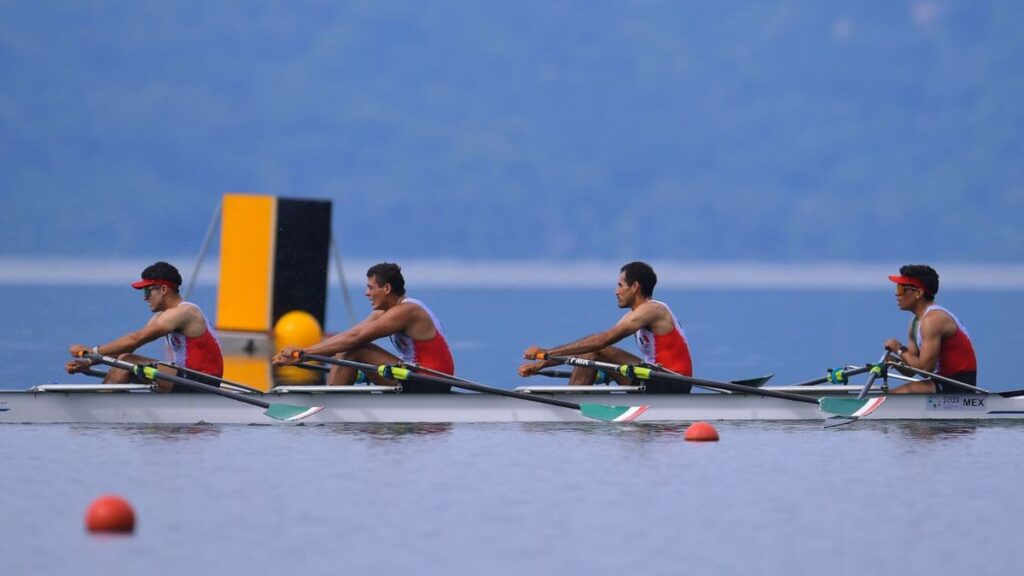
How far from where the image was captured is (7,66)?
73875 mm

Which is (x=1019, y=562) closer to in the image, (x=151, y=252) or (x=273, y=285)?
(x=273, y=285)

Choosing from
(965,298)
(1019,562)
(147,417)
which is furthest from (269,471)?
(965,298)

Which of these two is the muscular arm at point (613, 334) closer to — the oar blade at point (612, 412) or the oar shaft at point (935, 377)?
the oar blade at point (612, 412)

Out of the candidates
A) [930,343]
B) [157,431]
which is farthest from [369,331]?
[930,343]

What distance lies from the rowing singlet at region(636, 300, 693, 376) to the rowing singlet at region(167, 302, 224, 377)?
138 inches

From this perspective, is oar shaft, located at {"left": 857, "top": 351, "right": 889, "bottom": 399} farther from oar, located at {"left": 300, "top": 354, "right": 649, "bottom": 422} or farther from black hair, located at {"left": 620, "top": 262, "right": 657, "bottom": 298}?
black hair, located at {"left": 620, "top": 262, "right": 657, "bottom": 298}

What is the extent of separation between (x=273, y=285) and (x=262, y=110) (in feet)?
173

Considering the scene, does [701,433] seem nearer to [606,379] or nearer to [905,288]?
[606,379]

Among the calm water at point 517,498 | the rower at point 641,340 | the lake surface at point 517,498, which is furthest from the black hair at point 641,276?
the lake surface at point 517,498

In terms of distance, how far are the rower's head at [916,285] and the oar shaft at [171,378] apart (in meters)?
5.32

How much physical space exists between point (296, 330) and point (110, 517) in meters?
13.7

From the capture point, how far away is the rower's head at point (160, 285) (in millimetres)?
13438

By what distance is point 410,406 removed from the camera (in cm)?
1348

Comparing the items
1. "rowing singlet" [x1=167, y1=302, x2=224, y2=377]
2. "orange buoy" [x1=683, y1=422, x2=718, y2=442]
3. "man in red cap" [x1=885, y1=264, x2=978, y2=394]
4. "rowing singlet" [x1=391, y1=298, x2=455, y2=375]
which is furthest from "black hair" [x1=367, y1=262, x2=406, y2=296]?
"man in red cap" [x1=885, y1=264, x2=978, y2=394]
